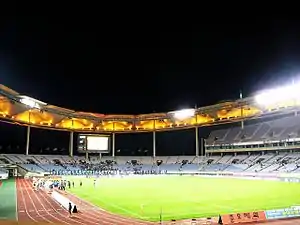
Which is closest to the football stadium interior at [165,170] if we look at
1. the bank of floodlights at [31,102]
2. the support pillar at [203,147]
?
the bank of floodlights at [31,102]

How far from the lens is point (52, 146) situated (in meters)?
80.6

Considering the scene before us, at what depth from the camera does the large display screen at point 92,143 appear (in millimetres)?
74625

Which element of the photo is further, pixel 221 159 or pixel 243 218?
pixel 221 159

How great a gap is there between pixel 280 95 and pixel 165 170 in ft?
93.9

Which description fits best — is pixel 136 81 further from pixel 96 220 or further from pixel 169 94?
pixel 96 220

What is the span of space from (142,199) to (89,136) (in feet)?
152

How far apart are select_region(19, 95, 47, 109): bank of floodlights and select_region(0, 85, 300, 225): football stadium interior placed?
0.60ft

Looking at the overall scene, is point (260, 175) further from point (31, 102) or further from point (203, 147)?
point (31, 102)

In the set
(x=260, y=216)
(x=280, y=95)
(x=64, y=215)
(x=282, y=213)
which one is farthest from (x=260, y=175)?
(x=64, y=215)

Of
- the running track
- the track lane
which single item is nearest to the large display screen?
the track lane

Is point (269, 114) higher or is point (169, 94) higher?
point (169, 94)

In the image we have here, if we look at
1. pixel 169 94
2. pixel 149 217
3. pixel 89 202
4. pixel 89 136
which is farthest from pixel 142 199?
pixel 169 94

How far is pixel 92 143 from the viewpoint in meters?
76.0

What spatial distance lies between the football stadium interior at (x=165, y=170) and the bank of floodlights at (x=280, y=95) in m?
0.19
